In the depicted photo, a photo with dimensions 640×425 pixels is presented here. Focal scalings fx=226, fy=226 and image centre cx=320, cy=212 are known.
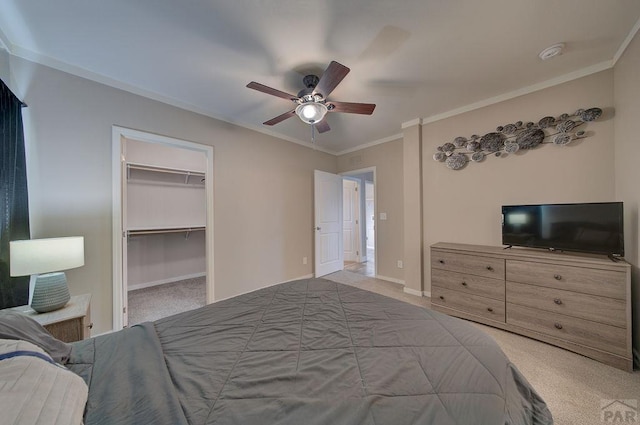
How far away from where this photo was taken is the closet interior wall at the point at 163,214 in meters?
3.69

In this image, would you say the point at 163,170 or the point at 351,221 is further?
the point at 351,221

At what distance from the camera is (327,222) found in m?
4.45

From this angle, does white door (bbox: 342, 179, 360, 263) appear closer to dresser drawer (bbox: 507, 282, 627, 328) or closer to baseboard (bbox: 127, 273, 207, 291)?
baseboard (bbox: 127, 273, 207, 291)

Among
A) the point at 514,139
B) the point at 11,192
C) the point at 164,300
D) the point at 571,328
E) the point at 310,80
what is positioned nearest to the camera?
the point at 11,192

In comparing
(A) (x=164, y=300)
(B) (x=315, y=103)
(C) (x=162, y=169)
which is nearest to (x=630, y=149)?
(B) (x=315, y=103)

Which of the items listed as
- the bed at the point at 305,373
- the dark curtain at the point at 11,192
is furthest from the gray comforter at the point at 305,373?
the dark curtain at the point at 11,192

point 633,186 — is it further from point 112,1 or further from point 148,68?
point 148,68

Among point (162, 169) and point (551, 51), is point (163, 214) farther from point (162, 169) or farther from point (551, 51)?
point (551, 51)

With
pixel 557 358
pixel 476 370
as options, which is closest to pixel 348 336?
pixel 476 370

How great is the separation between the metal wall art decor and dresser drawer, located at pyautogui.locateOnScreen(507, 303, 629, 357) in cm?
167

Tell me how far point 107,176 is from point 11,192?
62 cm

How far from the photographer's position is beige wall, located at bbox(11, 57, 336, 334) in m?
1.93

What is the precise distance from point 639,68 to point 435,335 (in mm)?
2537

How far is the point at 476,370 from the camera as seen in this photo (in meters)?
0.84
